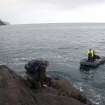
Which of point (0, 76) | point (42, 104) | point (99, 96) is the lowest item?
point (99, 96)

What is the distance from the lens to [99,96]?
67.9ft

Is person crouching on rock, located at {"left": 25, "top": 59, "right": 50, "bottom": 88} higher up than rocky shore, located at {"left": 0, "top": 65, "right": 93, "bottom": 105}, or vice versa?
person crouching on rock, located at {"left": 25, "top": 59, "right": 50, "bottom": 88}

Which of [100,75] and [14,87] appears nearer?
[14,87]

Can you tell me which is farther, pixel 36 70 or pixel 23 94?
pixel 36 70

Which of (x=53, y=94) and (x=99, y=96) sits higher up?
(x=53, y=94)

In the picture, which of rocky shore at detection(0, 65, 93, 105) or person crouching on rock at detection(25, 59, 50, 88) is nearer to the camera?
rocky shore at detection(0, 65, 93, 105)

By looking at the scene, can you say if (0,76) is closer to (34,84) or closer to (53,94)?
(34,84)

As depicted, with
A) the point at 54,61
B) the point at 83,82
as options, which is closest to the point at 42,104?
the point at 83,82

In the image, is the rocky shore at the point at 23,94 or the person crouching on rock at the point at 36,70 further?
the person crouching on rock at the point at 36,70

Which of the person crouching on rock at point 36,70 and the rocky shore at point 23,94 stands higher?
the person crouching on rock at point 36,70

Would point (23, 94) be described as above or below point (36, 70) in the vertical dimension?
below

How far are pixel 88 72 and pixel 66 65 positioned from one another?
4353 millimetres

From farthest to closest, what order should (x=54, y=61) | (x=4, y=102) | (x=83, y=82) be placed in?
(x=54, y=61) → (x=83, y=82) → (x=4, y=102)

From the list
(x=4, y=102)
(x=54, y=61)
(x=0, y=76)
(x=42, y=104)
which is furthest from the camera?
(x=54, y=61)
